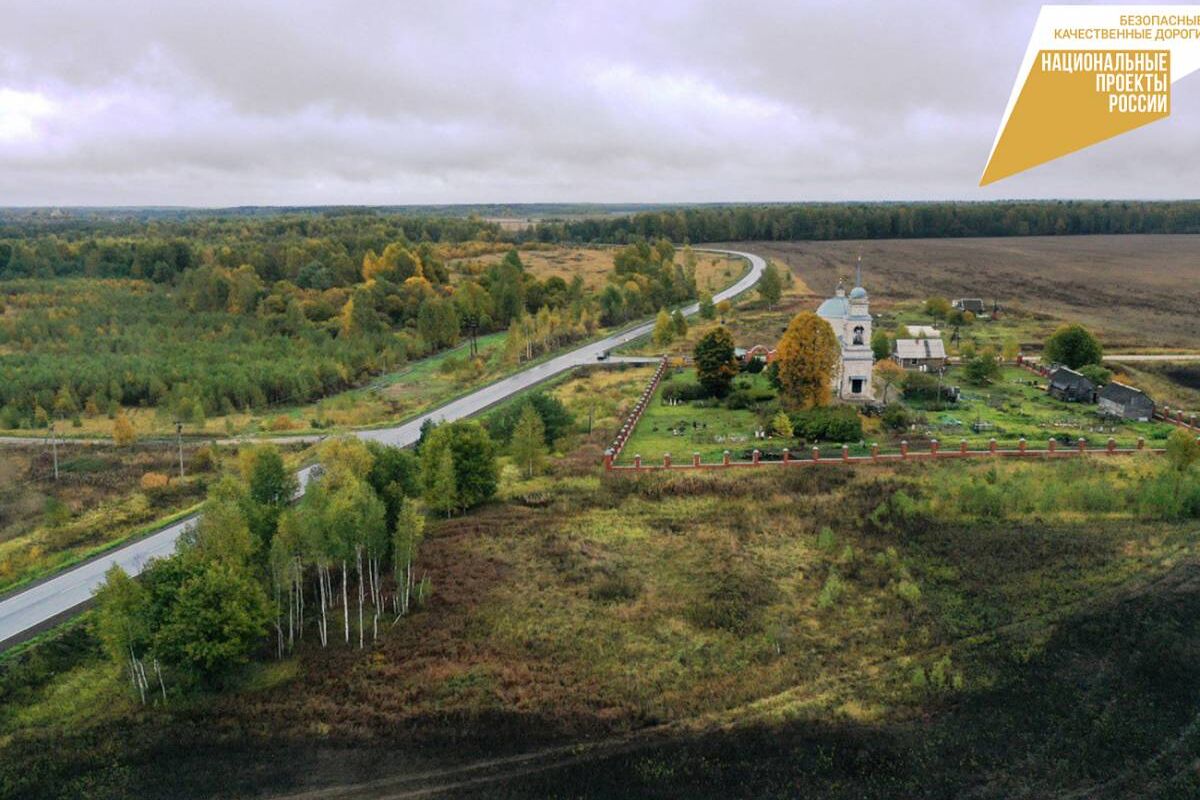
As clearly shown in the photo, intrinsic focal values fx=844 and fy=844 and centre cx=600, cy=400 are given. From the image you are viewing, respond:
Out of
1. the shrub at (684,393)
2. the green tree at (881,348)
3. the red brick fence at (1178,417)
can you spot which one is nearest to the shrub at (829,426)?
the shrub at (684,393)

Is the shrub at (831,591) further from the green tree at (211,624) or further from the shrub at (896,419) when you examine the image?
the shrub at (896,419)

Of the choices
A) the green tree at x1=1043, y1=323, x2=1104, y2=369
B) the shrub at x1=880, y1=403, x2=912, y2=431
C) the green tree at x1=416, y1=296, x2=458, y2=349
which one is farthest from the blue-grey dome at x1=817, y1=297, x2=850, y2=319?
the green tree at x1=416, y1=296, x2=458, y2=349

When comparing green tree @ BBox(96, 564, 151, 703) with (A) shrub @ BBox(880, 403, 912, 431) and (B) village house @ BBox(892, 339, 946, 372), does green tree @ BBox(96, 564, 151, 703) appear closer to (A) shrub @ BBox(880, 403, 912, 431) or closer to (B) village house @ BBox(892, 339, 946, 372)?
(A) shrub @ BBox(880, 403, 912, 431)

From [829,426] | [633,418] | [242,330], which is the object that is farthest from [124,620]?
[242,330]

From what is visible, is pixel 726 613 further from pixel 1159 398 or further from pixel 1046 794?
pixel 1159 398

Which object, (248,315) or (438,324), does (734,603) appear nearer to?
(438,324)

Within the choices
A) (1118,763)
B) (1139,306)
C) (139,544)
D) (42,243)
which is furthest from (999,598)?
(42,243)
